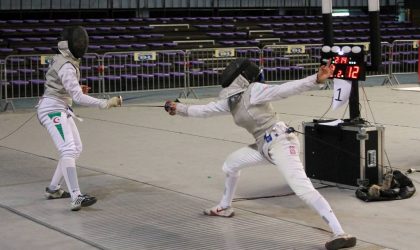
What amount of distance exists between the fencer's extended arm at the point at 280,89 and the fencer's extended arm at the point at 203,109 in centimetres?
33

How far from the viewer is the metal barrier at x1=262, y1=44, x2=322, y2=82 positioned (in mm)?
22219

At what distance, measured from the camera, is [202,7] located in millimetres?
29844

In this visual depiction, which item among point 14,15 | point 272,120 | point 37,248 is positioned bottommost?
point 37,248

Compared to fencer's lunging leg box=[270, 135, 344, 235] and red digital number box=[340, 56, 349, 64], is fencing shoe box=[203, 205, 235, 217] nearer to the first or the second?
fencer's lunging leg box=[270, 135, 344, 235]

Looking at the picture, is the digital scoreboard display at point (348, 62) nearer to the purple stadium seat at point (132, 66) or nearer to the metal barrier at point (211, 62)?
the purple stadium seat at point (132, 66)

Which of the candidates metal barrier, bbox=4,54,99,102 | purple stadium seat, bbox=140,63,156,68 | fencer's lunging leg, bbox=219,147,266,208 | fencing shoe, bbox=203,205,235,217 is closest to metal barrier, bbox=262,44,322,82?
purple stadium seat, bbox=140,63,156,68

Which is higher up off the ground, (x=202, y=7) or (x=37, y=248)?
(x=202, y=7)

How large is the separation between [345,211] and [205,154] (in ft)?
Answer: 12.4

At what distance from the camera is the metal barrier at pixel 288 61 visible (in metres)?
22.2

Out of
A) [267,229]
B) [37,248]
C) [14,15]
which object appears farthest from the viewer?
[14,15]

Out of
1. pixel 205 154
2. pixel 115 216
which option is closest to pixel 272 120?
pixel 115 216

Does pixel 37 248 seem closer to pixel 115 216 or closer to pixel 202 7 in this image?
pixel 115 216

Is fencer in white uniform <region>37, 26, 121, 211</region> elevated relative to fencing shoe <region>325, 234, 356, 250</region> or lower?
elevated

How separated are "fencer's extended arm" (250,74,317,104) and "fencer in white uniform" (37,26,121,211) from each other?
1688 millimetres
